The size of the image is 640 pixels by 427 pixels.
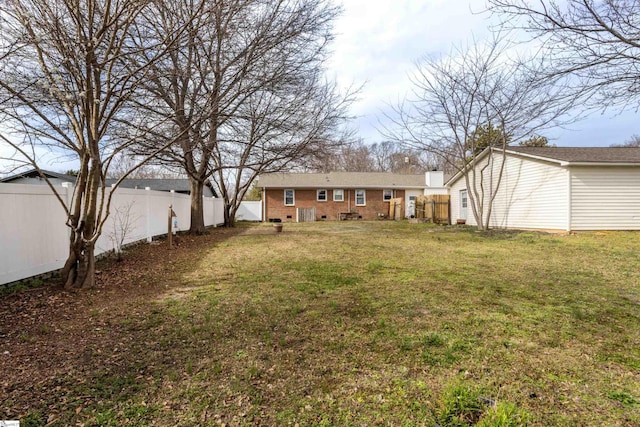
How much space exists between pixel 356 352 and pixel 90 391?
1.94 meters

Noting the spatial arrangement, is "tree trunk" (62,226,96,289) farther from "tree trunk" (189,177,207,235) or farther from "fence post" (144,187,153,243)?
"tree trunk" (189,177,207,235)

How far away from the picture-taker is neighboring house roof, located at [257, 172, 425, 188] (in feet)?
77.1

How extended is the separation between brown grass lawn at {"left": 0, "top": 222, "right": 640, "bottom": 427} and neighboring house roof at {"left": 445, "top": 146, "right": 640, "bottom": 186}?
7260 millimetres

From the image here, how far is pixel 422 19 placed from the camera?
20.8ft

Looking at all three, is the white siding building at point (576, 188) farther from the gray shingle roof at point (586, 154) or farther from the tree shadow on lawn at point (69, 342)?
the tree shadow on lawn at point (69, 342)

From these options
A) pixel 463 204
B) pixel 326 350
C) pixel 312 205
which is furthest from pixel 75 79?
pixel 312 205

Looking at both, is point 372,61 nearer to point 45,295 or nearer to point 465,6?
point 465,6

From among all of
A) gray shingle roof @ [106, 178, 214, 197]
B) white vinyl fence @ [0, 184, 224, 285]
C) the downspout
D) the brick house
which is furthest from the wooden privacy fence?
gray shingle roof @ [106, 178, 214, 197]

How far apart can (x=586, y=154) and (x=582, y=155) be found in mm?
444

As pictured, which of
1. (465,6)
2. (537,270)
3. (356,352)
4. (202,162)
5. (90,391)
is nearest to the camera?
(90,391)

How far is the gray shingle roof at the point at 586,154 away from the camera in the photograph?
11297mm

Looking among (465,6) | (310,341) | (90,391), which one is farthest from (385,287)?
(465,6)

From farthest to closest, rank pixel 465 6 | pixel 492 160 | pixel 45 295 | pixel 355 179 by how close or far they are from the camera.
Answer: pixel 355 179
pixel 492 160
pixel 465 6
pixel 45 295

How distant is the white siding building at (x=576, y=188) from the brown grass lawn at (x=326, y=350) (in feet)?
22.6
